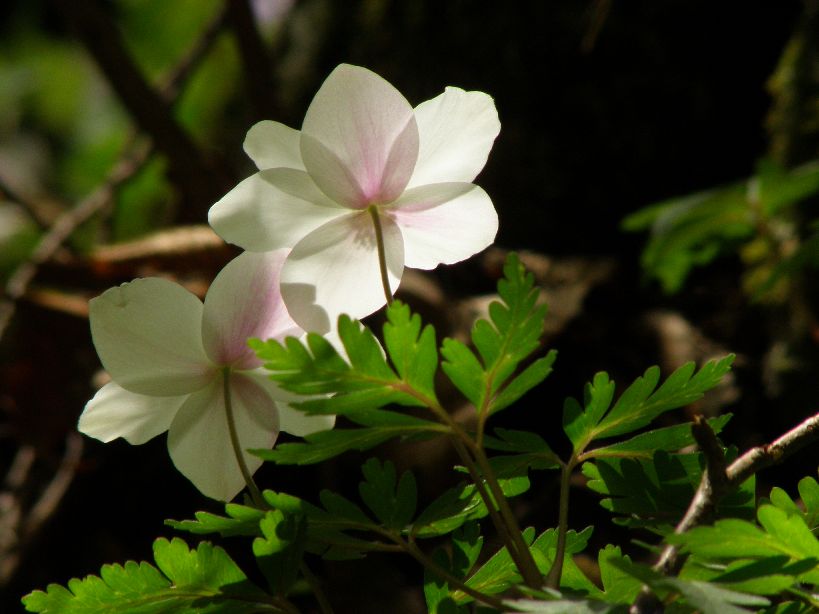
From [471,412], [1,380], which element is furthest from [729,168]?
[1,380]

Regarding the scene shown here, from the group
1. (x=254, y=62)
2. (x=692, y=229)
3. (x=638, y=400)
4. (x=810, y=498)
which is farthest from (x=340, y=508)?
(x=254, y=62)

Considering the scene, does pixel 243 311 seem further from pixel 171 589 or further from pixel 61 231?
pixel 61 231

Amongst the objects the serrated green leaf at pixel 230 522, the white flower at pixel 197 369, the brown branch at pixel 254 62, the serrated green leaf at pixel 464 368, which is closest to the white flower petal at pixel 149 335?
the white flower at pixel 197 369

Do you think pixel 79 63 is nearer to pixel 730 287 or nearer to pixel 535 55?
pixel 535 55

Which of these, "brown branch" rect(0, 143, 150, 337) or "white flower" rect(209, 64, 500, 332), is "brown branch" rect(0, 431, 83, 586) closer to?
"brown branch" rect(0, 143, 150, 337)

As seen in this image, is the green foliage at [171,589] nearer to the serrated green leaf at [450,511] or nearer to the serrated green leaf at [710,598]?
the serrated green leaf at [450,511]

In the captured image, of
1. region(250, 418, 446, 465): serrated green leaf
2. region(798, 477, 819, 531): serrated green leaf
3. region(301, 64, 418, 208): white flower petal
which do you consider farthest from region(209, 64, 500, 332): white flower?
region(798, 477, 819, 531): serrated green leaf
